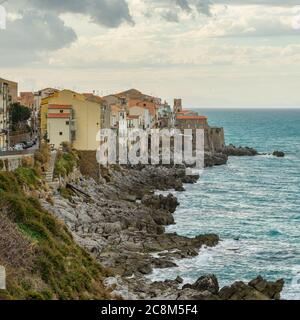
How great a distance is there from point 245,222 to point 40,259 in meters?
26.7

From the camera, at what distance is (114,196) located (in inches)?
2002

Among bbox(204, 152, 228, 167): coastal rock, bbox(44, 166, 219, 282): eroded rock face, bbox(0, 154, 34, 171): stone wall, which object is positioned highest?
bbox(0, 154, 34, 171): stone wall

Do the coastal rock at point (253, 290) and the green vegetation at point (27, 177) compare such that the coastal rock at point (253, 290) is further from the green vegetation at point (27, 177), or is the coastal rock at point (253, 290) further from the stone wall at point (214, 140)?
the stone wall at point (214, 140)

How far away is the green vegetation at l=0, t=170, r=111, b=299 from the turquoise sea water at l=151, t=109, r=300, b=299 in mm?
4537

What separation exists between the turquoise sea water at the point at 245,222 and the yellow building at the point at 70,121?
30.2ft

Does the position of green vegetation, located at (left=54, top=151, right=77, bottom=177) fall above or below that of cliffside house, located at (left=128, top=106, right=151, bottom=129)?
below

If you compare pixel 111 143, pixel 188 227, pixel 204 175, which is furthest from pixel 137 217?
pixel 204 175

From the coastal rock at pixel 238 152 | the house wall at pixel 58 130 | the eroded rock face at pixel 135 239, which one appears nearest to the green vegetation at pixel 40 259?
the eroded rock face at pixel 135 239

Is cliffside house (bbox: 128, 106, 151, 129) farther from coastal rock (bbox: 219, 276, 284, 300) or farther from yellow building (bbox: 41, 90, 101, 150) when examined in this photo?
coastal rock (bbox: 219, 276, 284, 300)

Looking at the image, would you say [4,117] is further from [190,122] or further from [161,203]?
[190,122]

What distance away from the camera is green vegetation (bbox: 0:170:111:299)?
64.8ft

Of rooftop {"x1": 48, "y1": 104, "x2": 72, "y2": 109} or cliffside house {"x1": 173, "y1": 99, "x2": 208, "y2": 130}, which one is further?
cliffside house {"x1": 173, "y1": 99, "x2": 208, "y2": 130}

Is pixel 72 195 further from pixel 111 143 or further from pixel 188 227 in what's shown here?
pixel 111 143

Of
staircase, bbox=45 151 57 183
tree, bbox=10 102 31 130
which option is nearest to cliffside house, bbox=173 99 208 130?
A: tree, bbox=10 102 31 130
